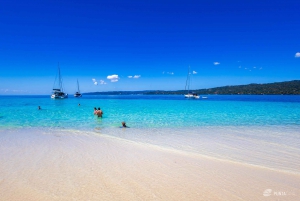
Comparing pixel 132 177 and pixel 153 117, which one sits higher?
pixel 132 177

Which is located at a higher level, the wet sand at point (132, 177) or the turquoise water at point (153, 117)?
the wet sand at point (132, 177)

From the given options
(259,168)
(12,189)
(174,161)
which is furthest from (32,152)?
(259,168)

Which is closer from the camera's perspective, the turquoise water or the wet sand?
the wet sand

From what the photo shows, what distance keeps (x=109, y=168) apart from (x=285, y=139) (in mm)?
10791

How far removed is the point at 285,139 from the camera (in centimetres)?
1144

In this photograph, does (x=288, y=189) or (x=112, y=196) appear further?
(x=288, y=189)

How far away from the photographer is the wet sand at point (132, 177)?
16.3 feet

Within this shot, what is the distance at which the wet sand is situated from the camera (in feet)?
16.3

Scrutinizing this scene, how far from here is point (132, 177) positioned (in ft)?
19.9

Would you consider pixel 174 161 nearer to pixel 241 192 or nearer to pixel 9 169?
pixel 241 192

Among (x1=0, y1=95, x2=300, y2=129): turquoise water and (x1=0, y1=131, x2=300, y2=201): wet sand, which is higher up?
(x1=0, y1=131, x2=300, y2=201): wet sand

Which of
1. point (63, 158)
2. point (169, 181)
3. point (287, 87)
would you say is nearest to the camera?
point (169, 181)

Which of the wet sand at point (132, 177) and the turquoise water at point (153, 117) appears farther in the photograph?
the turquoise water at point (153, 117)

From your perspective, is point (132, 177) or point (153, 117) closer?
point (132, 177)
